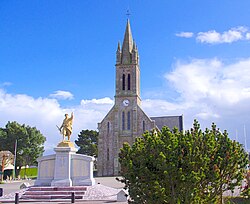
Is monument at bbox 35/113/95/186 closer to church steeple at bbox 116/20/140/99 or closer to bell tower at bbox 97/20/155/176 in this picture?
bell tower at bbox 97/20/155/176

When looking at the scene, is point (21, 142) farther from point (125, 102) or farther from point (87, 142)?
point (125, 102)

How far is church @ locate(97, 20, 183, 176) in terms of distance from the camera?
50.1 m

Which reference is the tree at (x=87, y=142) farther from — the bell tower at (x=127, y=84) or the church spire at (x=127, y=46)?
the church spire at (x=127, y=46)

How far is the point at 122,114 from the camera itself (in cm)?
5191

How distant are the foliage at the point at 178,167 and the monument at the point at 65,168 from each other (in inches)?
600

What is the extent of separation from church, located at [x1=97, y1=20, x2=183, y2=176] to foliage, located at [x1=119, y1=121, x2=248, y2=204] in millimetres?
40344

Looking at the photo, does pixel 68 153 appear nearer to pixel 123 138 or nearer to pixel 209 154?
pixel 209 154

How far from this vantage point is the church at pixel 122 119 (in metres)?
50.1

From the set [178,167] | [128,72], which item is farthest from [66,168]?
[128,72]

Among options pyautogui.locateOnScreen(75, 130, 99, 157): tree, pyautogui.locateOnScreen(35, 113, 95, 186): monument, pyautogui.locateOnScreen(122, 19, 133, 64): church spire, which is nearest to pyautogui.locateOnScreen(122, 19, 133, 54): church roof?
pyautogui.locateOnScreen(122, 19, 133, 64): church spire

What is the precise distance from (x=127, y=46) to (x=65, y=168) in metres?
37.4

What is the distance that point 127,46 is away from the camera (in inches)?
2235

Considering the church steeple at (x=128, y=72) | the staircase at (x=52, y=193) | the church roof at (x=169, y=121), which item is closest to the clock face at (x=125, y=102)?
the church steeple at (x=128, y=72)

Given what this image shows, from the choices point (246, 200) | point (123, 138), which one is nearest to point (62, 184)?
point (246, 200)
